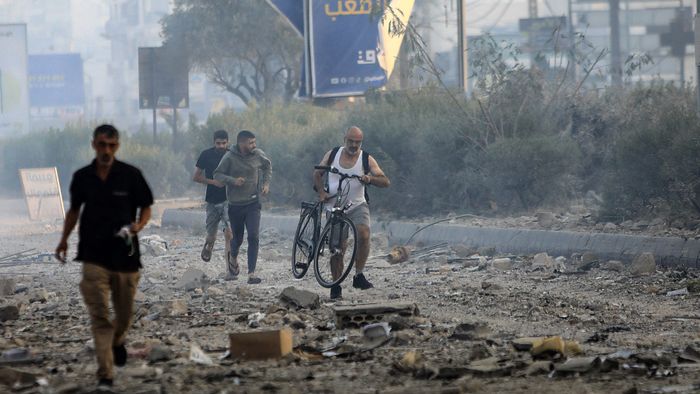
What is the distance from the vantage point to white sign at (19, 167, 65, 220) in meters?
30.5

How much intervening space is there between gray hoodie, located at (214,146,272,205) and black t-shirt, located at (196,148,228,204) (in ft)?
1.78

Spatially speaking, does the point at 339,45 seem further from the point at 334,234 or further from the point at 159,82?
the point at 334,234

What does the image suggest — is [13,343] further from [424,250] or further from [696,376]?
[424,250]

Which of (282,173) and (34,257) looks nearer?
(34,257)

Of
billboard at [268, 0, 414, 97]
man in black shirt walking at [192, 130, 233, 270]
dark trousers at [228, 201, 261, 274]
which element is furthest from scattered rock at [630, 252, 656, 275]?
billboard at [268, 0, 414, 97]

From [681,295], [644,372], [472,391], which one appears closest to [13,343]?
[472,391]

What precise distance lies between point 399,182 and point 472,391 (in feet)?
53.0

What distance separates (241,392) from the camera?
7445 mm

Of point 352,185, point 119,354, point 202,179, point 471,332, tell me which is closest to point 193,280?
point 202,179

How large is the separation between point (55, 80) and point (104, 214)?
115159mm

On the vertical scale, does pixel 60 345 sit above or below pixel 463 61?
below

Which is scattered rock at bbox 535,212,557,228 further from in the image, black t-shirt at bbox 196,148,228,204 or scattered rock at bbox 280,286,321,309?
scattered rock at bbox 280,286,321,309

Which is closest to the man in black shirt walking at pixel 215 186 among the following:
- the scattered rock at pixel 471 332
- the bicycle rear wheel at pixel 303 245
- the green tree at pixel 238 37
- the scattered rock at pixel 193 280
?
the scattered rock at pixel 193 280

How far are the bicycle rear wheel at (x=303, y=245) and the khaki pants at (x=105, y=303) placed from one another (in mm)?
5817
